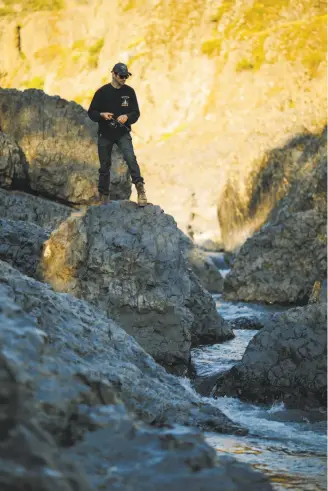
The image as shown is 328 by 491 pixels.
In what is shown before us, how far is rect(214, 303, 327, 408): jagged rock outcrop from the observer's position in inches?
361

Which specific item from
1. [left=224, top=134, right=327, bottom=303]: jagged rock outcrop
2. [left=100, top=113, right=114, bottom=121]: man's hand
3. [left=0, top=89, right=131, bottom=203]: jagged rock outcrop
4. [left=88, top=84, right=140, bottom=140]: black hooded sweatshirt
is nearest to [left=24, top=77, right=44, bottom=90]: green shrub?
[left=0, top=89, right=131, bottom=203]: jagged rock outcrop

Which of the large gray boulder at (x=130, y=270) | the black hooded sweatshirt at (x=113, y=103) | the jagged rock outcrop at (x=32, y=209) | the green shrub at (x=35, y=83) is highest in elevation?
the green shrub at (x=35, y=83)

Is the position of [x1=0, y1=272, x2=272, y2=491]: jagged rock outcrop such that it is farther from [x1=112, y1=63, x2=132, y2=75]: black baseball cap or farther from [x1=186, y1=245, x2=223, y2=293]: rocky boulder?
[x1=186, y1=245, x2=223, y2=293]: rocky boulder

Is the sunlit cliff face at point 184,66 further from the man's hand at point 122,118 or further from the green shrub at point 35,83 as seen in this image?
the man's hand at point 122,118

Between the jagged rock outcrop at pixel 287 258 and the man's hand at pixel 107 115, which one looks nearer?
the man's hand at pixel 107 115

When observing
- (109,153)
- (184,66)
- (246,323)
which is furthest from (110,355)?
(184,66)

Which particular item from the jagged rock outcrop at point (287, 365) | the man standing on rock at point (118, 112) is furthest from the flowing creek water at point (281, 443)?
the man standing on rock at point (118, 112)

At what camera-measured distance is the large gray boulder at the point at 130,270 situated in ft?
38.9

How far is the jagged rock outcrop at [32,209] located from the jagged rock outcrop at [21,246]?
473 centimetres

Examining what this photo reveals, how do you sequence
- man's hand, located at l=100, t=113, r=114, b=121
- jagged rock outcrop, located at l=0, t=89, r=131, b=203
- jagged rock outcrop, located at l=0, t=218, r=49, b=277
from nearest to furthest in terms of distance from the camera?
man's hand, located at l=100, t=113, r=114, b=121
jagged rock outcrop, located at l=0, t=218, r=49, b=277
jagged rock outcrop, located at l=0, t=89, r=131, b=203

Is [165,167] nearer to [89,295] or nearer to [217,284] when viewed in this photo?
[217,284]

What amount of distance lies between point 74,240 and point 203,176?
71.8 meters

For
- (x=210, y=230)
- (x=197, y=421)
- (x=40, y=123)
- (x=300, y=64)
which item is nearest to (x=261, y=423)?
(x=197, y=421)

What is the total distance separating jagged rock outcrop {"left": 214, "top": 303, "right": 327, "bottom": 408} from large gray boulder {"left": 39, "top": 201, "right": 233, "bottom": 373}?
5.90 ft
